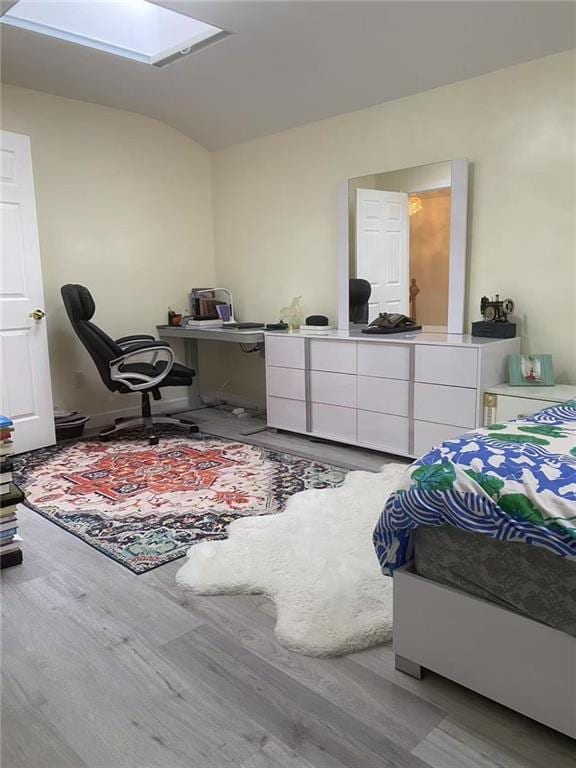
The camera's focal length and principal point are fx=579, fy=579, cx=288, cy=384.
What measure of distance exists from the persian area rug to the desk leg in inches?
44.4

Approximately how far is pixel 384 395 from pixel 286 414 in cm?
90

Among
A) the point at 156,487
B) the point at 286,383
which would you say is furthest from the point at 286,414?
the point at 156,487

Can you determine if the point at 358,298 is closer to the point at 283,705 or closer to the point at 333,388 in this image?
the point at 333,388

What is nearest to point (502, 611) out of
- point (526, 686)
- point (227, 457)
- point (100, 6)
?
point (526, 686)

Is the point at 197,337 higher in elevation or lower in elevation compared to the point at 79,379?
higher

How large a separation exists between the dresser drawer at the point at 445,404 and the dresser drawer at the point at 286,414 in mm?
964

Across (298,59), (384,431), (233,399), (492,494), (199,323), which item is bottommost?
(233,399)

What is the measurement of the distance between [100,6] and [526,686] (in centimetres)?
402

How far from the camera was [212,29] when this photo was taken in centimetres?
344

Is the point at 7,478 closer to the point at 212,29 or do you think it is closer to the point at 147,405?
the point at 147,405

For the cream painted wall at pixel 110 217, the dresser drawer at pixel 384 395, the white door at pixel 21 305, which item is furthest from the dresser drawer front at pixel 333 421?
the white door at pixel 21 305

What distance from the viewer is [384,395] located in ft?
12.2

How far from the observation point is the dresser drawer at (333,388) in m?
3.90

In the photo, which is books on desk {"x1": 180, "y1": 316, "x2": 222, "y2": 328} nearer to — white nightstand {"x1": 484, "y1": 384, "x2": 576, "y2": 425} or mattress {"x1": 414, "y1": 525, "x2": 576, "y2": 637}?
white nightstand {"x1": 484, "y1": 384, "x2": 576, "y2": 425}
